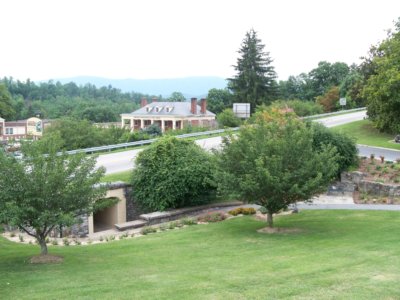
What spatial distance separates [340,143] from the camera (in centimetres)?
2534

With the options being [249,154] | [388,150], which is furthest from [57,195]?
[388,150]

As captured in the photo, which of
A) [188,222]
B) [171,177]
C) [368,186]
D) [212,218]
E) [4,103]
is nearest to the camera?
[188,222]

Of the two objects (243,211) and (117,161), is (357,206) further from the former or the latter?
(117,161)

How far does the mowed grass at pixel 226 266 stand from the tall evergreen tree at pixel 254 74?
154ft

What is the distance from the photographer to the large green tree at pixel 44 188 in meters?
12.1

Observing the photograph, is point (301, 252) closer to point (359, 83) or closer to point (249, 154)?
point (249, 154)

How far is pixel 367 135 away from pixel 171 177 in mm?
20413

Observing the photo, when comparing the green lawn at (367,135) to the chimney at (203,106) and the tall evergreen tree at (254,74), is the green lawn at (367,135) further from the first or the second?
the chimney at (203,106)

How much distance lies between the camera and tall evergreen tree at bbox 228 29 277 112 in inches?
2506

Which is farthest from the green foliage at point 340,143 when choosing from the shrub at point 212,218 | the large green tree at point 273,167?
the large green tree at point 273,167

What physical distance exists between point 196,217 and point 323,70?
7097cm

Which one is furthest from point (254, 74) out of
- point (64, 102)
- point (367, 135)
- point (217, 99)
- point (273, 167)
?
point (64, 102)

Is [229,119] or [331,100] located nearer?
[229,119]

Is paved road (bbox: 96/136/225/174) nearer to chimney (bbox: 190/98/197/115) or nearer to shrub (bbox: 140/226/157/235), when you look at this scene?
shrub (bbox: 140/226/157/235)
